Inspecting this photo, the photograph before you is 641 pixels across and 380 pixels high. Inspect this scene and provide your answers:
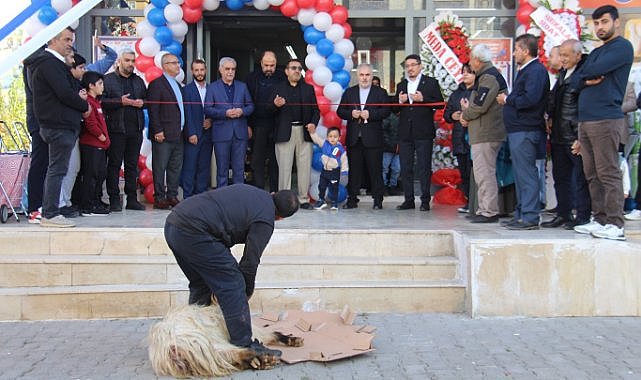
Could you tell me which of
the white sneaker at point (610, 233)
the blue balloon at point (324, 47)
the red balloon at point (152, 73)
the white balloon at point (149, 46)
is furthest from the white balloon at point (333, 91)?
the white sneaker at point (610, 233)

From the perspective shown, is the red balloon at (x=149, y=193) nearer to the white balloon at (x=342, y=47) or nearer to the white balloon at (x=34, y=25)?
the white balloon at (x=34, y=25)

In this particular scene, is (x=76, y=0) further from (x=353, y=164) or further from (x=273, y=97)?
(x=353, y=164)

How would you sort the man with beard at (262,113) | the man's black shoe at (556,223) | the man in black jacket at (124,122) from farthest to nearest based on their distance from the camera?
the man with beard at (262,113) < the man in black jacket at (124,122) < the man's black shoe at (556,223)

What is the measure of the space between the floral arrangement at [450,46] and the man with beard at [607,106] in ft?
11.2

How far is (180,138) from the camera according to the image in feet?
28.9

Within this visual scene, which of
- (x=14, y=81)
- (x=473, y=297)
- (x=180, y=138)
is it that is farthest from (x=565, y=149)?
(x=14, y=81)

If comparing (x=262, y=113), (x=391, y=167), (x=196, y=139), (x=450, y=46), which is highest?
(x=450, y=46)

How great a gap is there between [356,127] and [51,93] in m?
3.64

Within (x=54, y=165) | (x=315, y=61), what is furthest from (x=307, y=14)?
(x=54, y=165)

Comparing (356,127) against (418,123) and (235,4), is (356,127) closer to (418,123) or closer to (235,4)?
(418,123)

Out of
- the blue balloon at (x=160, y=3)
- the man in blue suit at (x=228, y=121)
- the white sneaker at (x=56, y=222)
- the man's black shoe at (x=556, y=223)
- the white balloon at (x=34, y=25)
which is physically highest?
the blue balloon at (x=160, y=3)

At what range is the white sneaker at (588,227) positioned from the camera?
260 inches

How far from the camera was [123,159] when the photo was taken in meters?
8.82

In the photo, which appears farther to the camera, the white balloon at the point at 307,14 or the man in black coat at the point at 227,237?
the white balloon at the point at 307,14
